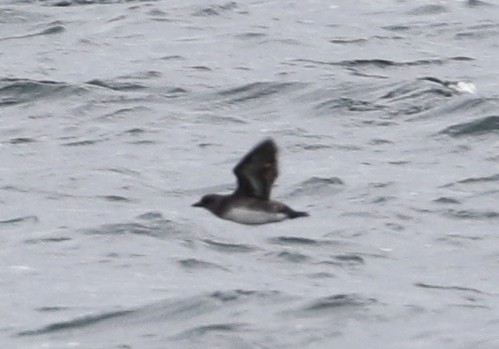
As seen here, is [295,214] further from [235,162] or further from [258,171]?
[235,162]

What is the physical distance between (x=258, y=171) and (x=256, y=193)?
20cm

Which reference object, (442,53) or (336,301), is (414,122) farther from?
(336,301)

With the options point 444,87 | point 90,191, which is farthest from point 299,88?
point 90,191

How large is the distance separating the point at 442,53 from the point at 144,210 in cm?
716

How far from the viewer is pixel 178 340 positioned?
13.5 metres

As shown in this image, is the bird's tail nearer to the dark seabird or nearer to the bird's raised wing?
the dark seabird

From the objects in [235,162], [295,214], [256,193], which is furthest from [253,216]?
[235,162]

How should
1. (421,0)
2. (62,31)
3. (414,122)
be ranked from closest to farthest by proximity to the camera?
(414,122), (62,31), (421,0)

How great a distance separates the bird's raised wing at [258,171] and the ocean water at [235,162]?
2.75ft

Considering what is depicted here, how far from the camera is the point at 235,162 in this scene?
61.7 feet

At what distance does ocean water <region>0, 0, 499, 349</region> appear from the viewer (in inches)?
555

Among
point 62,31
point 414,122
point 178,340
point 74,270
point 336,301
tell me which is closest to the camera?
point 178,340

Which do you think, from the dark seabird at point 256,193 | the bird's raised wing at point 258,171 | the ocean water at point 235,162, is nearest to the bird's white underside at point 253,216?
the dark seabird at point 256,193

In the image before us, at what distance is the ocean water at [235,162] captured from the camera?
14.1 m
